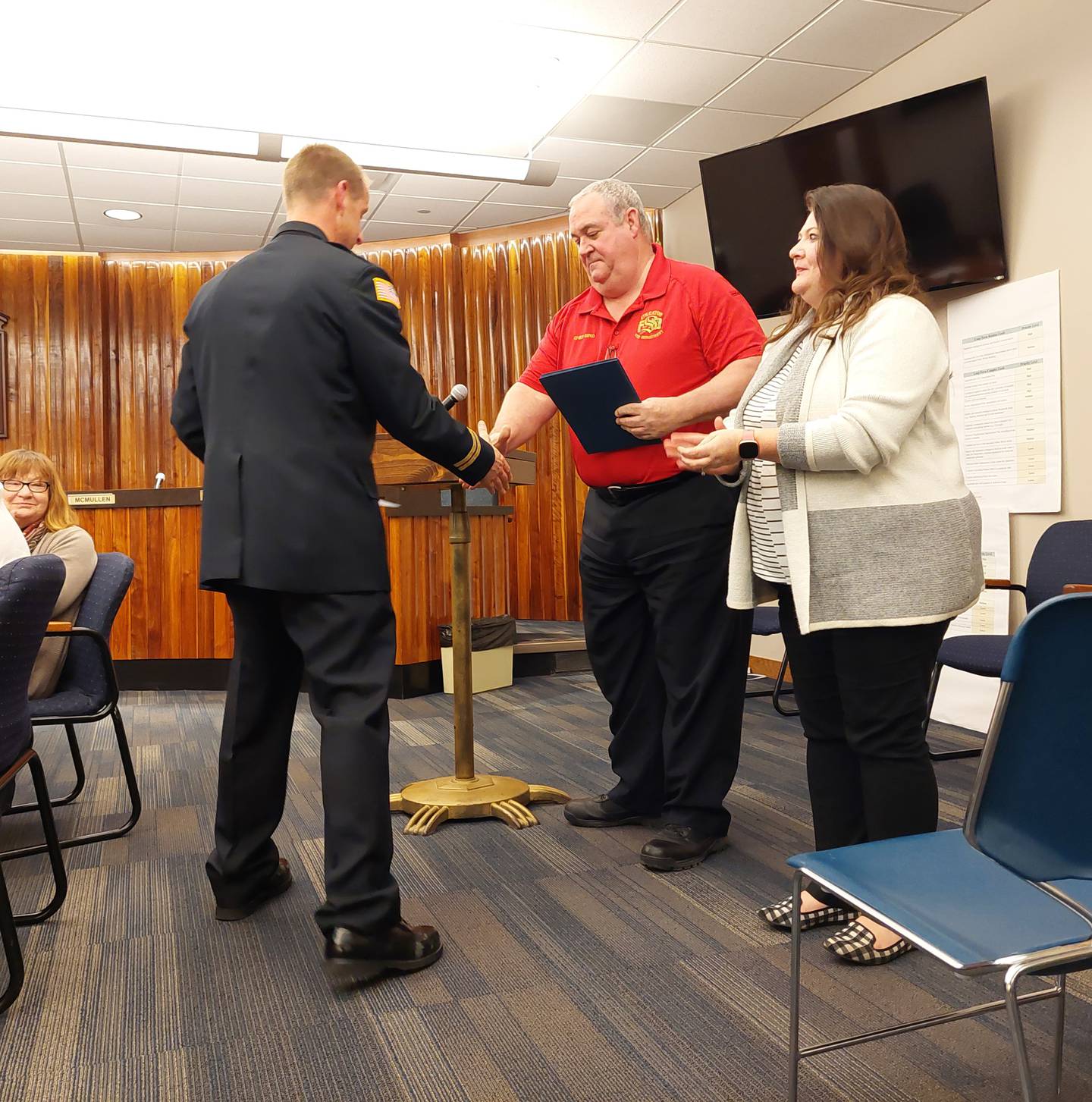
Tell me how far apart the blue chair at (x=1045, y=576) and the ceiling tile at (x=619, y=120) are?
2959 mm

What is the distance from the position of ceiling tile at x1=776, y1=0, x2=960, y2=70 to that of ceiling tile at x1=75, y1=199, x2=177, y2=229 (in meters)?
4.06

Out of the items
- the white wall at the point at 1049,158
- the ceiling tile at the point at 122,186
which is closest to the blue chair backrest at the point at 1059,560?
the white wall at the point at 1049,158

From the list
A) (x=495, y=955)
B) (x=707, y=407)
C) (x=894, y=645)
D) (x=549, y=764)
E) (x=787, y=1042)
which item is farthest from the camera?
(x=549, y=764)

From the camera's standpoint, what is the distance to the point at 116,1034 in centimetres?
173

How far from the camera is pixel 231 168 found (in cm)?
580

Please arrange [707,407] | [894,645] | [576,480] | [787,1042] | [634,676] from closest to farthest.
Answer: [787,1042]
[894,645]
[707,407]
[634,676]
[576,480]

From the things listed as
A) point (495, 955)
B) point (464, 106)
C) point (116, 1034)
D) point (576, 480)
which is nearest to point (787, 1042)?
point (495, 955)

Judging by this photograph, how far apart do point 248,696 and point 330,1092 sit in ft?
2.66

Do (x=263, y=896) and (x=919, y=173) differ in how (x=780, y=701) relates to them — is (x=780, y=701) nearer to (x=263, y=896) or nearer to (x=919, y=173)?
(x=919, y=173)

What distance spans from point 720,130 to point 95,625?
4.20 metres

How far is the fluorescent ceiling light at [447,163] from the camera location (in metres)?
5.23

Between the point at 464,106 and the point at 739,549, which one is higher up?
the point at 464,106

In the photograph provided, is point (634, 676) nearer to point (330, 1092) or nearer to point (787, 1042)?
point (787, 1042)

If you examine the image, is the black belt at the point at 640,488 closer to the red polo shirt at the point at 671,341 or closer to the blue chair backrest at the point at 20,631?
the red polo shirt at the point at 671,341
